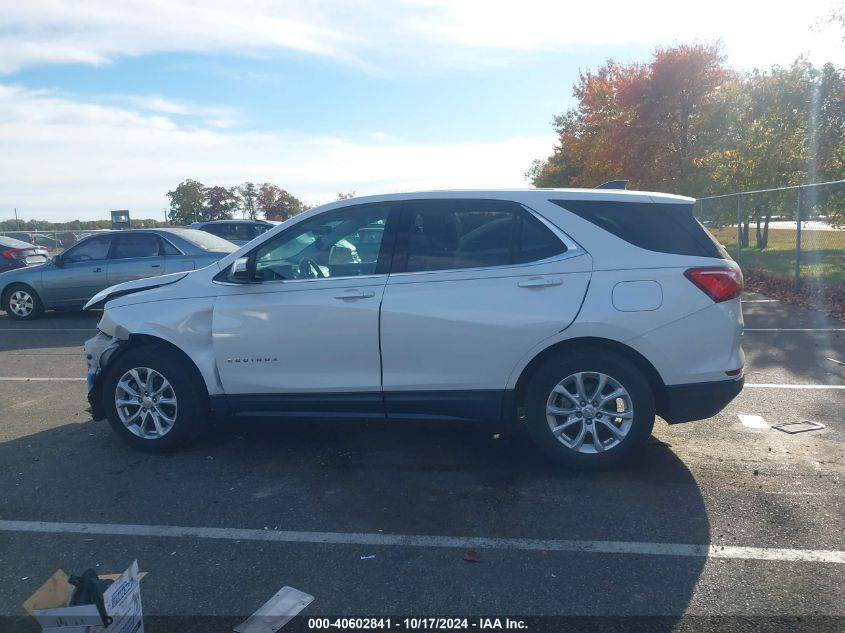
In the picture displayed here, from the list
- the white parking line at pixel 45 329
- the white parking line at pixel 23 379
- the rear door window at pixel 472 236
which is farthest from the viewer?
the white parking line at pixel 45 329

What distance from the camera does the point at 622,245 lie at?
479cm

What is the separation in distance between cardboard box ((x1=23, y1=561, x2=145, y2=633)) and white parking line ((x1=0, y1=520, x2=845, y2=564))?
116cm

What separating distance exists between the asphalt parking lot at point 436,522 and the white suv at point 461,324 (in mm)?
400

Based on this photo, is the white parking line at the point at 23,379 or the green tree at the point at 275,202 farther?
the green tree at the point at 275,202

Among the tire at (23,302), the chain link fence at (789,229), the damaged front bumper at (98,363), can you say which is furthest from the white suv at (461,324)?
the tire at (23,302)

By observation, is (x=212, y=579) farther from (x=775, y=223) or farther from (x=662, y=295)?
(x=775, y=223)

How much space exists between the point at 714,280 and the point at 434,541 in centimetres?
242

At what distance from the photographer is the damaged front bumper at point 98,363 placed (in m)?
5.53

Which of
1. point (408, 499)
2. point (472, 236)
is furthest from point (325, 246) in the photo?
point (408, 499)

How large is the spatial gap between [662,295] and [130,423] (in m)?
3.88

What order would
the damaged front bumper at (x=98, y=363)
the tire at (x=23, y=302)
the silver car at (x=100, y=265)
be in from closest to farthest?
the damaged front bumper at (x=98, y=363) < the silver car at (x=100, y=265) < the tire at (x=23, y=302)

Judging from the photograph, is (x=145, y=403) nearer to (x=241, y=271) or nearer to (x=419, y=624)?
(x=241, y=271)

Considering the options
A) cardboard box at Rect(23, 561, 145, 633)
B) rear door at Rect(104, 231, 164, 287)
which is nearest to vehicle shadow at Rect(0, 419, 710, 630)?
cardboard box at Rect(23, 561, 145, 633)

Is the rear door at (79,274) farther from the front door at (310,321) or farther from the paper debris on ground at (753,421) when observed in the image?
the paper debris on ground at (753,421)
